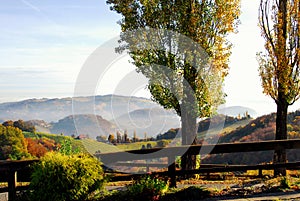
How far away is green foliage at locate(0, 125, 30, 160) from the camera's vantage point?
1337 inches

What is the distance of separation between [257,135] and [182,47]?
3654 centimetres

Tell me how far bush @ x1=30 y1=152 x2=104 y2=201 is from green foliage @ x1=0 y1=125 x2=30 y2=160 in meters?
23.5

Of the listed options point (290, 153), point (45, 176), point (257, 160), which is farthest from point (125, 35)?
point (290, 153)

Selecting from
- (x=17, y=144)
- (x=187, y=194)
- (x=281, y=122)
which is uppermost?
(x=281, y=122)

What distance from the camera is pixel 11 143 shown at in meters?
36.2

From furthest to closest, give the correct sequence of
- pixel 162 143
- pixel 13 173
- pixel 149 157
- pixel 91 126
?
pixel 162 143
pixel 91 126
pixel 149 157
pixel 13 173

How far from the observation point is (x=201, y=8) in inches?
690

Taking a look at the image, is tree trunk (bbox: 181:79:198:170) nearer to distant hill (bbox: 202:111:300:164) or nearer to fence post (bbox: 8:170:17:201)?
fence post (bbox: 8:170:17:201)

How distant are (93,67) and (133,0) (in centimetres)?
496

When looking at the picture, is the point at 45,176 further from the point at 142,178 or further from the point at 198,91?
the point at 198,91

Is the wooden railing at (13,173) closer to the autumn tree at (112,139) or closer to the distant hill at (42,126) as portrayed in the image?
the autumn tree at (112,139)

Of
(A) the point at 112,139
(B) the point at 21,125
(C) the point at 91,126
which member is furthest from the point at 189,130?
(B) the point at 21,125

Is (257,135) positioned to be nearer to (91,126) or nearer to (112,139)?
(112,139)

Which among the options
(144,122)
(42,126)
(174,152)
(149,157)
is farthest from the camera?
(42,126)
